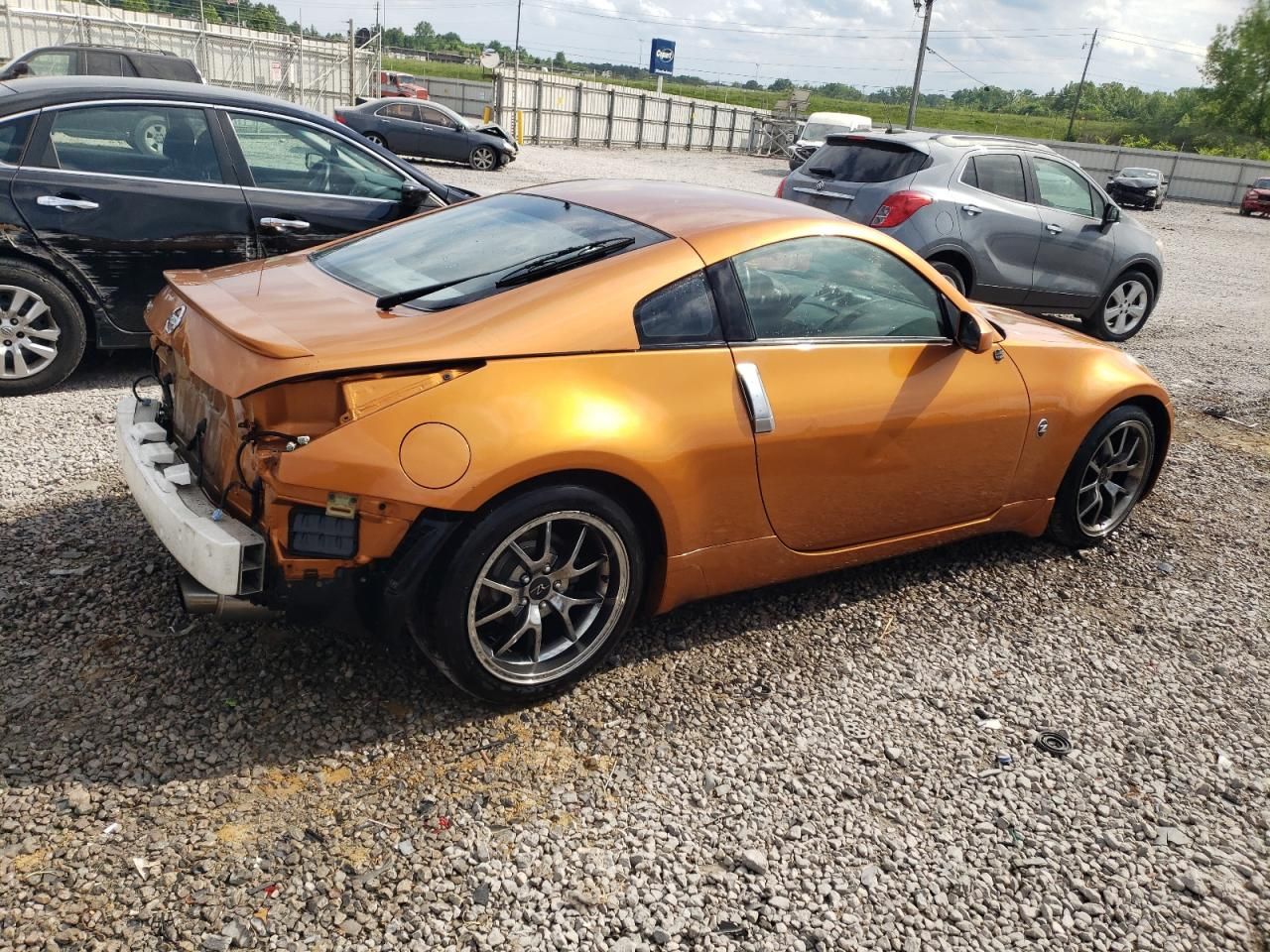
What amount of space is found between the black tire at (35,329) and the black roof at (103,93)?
89 cm

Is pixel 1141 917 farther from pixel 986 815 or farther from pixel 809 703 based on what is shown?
pixel 809 703

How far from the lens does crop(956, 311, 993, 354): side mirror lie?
392 centimetres

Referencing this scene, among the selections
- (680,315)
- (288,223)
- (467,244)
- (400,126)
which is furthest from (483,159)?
(680,315)

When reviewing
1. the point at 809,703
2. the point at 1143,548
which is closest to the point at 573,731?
the point at 809,703

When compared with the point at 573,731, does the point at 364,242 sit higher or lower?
higher

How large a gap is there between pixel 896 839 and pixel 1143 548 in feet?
9.63

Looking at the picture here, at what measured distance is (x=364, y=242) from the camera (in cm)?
389

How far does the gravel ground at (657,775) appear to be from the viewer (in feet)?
7.95

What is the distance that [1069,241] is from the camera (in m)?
9.17

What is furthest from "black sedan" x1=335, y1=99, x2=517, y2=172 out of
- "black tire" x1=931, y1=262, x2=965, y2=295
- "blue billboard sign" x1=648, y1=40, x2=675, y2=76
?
"blue billboard sign" x1=648, y1=40, x2=675, y2=76

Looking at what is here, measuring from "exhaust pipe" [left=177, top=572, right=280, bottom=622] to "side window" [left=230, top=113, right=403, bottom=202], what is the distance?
12.6ft

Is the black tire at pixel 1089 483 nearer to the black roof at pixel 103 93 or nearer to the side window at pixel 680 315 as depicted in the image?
the side window at pixel 680 315

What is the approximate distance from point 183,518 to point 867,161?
24.1 feet

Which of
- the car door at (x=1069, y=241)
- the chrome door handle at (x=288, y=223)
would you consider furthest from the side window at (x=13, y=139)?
the car door at (x=1069, y=241)
